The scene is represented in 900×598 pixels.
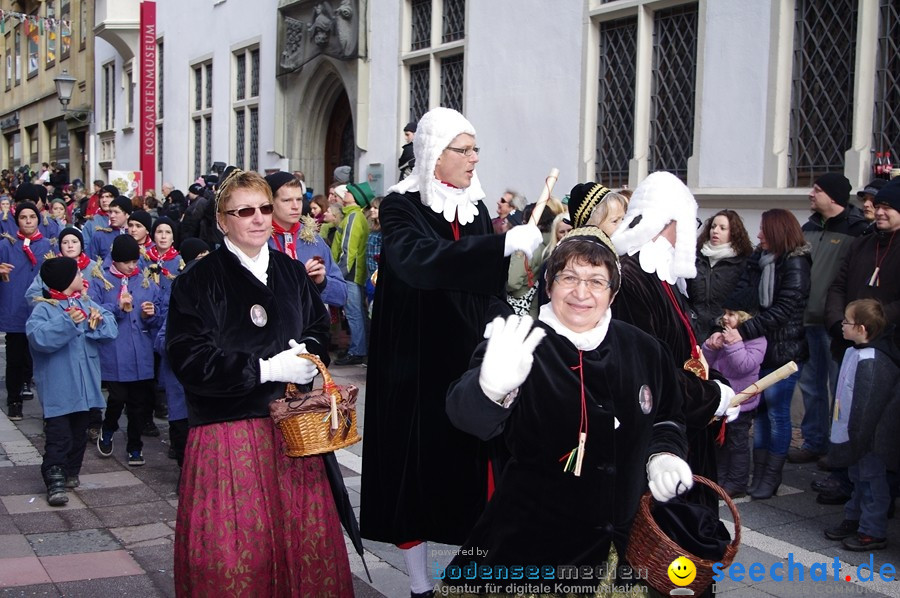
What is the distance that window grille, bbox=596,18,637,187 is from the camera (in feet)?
32.2

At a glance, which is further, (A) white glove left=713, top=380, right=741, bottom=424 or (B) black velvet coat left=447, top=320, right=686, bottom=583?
(A) white glove left=713, top=380, right=741, bottom=424

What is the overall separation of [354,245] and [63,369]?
491 cm

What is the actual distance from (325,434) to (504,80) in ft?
28.0

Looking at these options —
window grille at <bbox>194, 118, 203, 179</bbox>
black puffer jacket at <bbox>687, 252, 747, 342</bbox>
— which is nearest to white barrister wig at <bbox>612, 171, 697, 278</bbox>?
black puffer jacket at <bbox>687, 252, 747, 342</bbox>

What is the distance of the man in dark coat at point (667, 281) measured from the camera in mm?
3449

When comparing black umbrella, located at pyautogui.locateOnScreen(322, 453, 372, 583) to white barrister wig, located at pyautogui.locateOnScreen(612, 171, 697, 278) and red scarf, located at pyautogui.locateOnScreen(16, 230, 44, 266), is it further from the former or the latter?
red scarf, located at pyautogui.locateOnScreen(16, 230, 44, 266)

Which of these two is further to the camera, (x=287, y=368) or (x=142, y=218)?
(x=142, y=218)

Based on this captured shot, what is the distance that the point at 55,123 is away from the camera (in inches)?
1382

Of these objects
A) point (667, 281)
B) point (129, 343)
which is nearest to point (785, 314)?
point (667, 281)

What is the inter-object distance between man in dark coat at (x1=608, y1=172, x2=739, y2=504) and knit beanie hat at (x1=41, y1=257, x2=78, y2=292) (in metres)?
4.06

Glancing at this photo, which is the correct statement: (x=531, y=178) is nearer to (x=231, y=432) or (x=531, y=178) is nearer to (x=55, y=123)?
(x=231, y=432)

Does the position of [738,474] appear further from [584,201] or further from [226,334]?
[226,334]

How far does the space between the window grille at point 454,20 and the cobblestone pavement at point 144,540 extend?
6946mm

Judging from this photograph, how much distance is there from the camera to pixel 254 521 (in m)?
3.38
